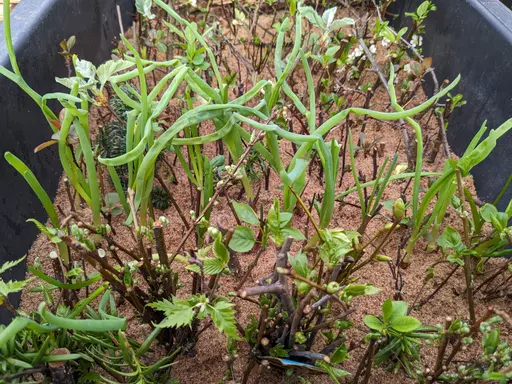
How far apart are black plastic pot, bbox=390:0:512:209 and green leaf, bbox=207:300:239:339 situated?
0.73 metres

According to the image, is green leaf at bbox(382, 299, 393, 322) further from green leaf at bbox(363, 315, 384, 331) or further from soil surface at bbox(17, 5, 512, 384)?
soil surface at bbox(17, 5, 512, 384)

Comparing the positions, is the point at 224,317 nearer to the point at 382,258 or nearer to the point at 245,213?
the point at 245,213

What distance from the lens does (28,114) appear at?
98cm

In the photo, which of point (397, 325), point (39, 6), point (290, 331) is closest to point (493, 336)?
point (397, 325)

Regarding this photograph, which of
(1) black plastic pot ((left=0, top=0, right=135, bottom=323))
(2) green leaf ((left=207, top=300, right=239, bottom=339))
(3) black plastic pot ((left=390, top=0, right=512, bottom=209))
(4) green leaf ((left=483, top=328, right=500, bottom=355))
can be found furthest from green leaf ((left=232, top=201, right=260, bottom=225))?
(3) black plastic pot ((left=390, top=0, right=512, bottom=209))

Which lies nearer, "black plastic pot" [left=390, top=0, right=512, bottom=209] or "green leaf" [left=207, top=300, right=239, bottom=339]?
"green leaf" [left=207, top=300, right=239, bottom=339]

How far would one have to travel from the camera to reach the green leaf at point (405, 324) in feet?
2.05

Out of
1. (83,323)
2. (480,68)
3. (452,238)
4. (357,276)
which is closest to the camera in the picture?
(83,323)

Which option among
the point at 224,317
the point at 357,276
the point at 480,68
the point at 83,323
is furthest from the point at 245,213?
the point at 480,68

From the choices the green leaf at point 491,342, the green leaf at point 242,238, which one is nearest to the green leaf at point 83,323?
the green leaf at point 242,238

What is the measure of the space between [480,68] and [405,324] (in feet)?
2.79

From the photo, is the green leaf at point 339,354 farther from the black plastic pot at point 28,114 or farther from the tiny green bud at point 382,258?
the black plastic pot at point 28,114

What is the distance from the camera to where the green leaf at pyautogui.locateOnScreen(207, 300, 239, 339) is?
0.59 meters

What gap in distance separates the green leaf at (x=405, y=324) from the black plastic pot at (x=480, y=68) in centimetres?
54
